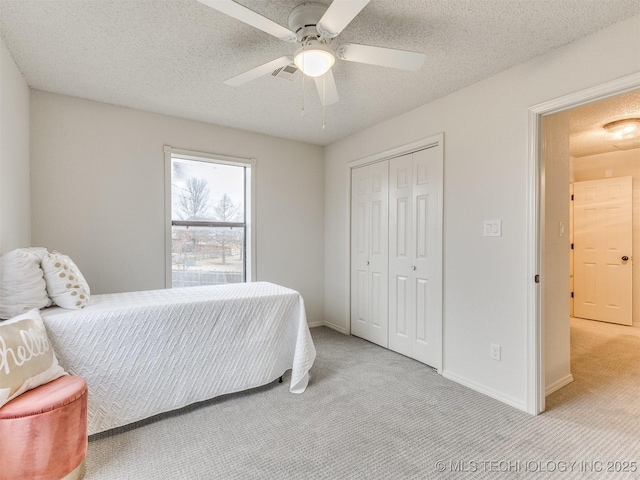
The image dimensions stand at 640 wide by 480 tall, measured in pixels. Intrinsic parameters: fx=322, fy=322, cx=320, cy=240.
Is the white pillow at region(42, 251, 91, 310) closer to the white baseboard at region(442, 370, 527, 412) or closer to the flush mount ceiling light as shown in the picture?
the white baseboard at region(442, 370, 527, 412)

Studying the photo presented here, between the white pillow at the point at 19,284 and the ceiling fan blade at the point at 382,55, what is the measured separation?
7.15ft

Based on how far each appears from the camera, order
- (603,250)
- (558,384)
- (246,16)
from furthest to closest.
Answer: (603,250) → (558,384) → (246,16)

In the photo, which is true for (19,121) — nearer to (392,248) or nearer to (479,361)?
(392,248)

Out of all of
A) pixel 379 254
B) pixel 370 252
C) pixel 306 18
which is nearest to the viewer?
pixel 306 18

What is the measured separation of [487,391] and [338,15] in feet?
8.91

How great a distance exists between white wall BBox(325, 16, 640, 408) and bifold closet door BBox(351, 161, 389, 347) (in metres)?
0.74

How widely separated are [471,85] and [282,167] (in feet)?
7.43

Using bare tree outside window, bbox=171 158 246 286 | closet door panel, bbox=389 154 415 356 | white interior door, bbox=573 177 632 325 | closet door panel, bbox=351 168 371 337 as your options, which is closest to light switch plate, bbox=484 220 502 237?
closet door panel, bbox=389 154 415 356

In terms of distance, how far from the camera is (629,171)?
4.48 metres

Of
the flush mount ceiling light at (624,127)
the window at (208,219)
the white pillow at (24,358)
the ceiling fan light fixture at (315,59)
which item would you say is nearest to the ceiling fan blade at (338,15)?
the ceiling fan light fixture at (315,59)

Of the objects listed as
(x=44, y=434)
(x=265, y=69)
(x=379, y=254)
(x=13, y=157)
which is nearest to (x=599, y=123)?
(x=379, y=254)

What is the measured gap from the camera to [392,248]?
11.2 feet

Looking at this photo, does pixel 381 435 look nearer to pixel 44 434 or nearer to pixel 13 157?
pixel 44 434

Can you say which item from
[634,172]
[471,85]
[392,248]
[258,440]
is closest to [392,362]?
[392,248]
